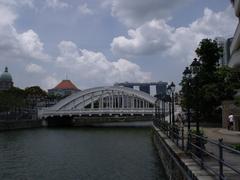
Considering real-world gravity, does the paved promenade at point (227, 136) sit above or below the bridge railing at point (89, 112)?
below

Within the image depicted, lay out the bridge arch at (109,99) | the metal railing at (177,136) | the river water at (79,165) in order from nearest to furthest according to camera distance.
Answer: the metal railing at (177,136), the river water at (79,165), the bridge arch at (109,99)

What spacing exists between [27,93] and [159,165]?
97860 millimetres

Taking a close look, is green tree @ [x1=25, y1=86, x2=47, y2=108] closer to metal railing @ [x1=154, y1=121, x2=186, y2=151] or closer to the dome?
the dome

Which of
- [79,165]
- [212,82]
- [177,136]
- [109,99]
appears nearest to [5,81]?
[109,99]

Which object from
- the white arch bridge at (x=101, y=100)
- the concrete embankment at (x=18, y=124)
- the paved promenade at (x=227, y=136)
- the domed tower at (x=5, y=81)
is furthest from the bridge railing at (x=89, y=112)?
the domed tower at (x=5, y=81)

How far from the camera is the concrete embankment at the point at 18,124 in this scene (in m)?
69.3

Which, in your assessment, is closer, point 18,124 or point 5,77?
point 18,124

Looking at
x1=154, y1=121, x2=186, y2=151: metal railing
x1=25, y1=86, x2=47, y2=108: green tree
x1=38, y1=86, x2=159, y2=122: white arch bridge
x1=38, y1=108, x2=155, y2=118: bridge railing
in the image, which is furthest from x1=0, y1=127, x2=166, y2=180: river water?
x1=25, y1=86, x2=47, y2=108: green tree

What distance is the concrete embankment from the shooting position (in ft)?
227

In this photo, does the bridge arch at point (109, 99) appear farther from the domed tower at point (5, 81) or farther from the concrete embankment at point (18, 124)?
the domed tower at point (5, 81)

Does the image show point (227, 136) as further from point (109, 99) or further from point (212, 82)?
point (109, 99)

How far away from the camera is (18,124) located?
244 feet

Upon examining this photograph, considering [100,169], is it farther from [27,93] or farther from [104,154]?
[27,93]


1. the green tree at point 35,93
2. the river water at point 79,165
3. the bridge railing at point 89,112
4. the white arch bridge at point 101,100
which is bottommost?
the river water at point 79,165
